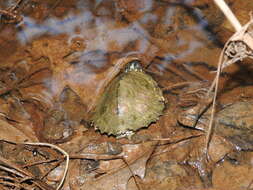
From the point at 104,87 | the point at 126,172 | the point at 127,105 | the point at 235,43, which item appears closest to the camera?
the point at 235,43

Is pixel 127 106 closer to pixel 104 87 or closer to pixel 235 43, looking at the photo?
pixel 104 87

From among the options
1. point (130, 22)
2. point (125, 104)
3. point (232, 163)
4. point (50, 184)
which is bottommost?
point (50, 184)

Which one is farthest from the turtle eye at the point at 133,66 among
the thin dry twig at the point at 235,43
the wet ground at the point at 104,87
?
the thin dry twig at the point at 235,43

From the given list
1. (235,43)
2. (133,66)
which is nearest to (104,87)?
(133,66)

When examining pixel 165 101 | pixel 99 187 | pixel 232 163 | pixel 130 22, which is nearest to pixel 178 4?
pixel 130 22

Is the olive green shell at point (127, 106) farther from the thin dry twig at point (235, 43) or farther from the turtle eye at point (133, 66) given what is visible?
the thin dry twig at point (235, 43)

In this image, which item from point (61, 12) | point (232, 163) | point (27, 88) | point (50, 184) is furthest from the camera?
point (61, 12)

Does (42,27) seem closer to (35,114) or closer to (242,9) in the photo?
(35,114)
